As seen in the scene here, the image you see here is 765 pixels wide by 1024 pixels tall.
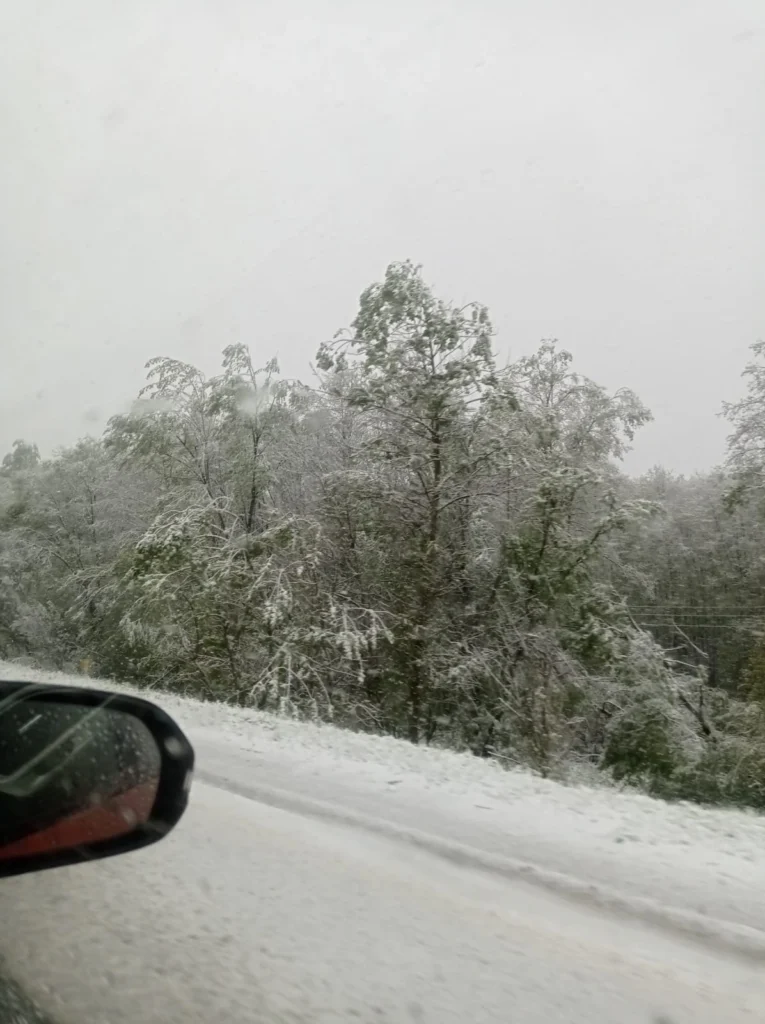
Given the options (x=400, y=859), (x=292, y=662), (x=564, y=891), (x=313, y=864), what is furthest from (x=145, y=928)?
(x=292, y=662)

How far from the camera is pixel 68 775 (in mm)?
2498

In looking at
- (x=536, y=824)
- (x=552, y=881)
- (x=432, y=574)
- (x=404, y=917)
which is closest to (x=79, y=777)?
(x=404, y=917)

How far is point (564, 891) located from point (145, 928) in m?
2.06

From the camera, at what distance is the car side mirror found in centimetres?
235

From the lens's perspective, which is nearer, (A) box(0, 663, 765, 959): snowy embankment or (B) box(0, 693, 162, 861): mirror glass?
(B) box(0, 693, 162, 861): mirror glass

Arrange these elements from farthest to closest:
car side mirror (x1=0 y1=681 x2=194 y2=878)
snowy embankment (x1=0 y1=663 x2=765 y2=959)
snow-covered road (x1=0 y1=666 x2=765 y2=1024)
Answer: snowy embankment (x1=0 y1=663 x2=765 y2=959), snow-covered road (x1=0 y1=666 x2=765 y2=1024), car side mirror (x1=0 y1=681 x2=194 y2=878)

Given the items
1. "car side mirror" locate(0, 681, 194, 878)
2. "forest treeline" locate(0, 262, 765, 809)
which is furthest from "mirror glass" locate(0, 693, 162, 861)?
"forest treeline" locate(0, 262, 765, 809)

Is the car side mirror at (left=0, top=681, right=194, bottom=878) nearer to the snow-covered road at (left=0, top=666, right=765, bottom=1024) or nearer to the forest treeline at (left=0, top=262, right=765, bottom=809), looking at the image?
the snow-covered road at (left=0, top=666, right=765, bottom=1024)

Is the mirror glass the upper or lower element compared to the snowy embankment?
upper

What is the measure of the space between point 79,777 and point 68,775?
0.03m

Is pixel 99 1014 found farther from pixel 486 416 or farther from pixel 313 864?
pixel 486 416

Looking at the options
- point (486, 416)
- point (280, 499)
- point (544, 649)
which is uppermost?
point (486, 416)

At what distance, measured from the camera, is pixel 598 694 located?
53.7ft

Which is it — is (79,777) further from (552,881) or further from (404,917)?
(552,881)
